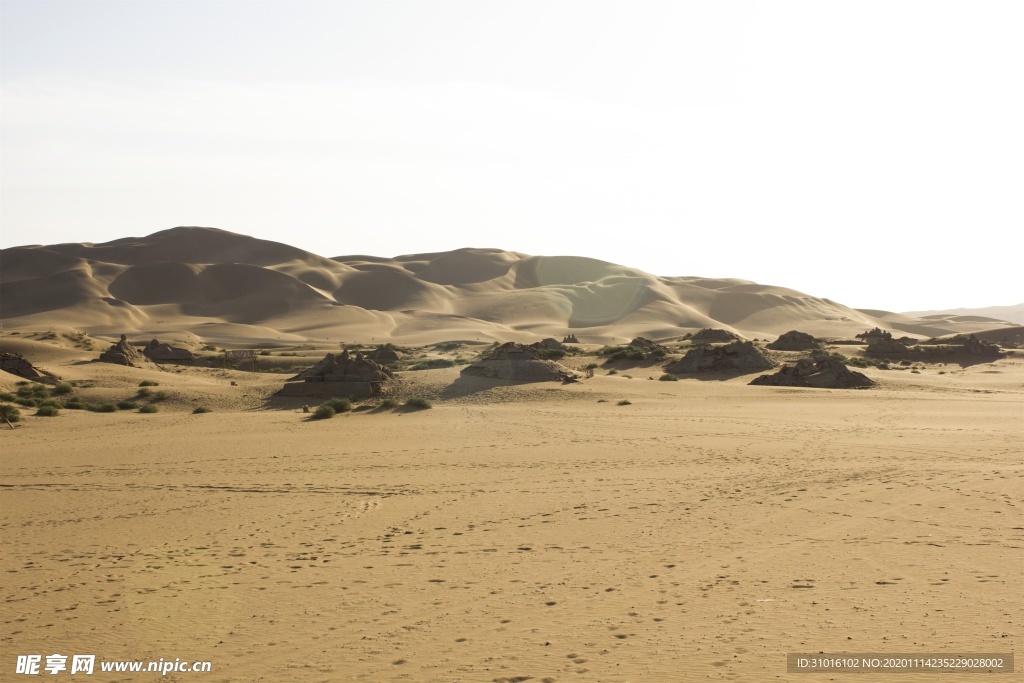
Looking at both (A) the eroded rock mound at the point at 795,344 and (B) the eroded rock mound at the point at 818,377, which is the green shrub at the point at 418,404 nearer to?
(B) the eroded rock mound at the point at 818,377

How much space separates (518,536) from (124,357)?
32436mm

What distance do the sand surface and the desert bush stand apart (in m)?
3.27

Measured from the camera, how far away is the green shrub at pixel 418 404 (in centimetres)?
2583

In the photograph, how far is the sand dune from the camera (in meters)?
90.1

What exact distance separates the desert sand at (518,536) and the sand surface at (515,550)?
41 mm

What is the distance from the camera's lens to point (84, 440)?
1983 centimetres

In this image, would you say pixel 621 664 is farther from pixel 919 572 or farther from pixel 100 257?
pixel 100 257

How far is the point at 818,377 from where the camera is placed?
3231cm

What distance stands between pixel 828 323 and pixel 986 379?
66189 millimetres

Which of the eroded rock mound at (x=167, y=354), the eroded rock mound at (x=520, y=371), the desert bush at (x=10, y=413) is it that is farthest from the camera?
the eroded rock mound at (x=167, y=354)

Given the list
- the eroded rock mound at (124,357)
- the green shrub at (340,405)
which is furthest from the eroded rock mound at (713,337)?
the green shrub at (340,405)

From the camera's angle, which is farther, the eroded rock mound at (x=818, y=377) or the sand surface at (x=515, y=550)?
the eroded rock mound at (x=818, y=377)

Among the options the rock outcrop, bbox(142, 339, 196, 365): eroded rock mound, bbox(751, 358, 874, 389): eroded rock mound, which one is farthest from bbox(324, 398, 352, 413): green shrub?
bbox(142, 339, 196, 365): eroded rock mound

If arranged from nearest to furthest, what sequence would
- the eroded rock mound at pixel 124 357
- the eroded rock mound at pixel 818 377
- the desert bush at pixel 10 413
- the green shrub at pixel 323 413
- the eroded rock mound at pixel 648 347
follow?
1. the desert bush at pixel 10 413
2. the green shrub at pixel 323 413
3. the eroded rock mound at pixel 818 377
4. the eroded rock mound at pixel 124 357
5. the eroded rock mound at pixel 648 347
